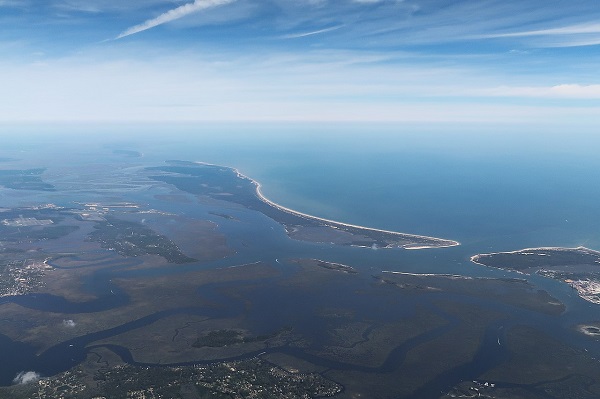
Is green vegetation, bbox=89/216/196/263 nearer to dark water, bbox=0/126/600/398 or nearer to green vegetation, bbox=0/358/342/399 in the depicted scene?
dark water, bbox=0/126/600/398

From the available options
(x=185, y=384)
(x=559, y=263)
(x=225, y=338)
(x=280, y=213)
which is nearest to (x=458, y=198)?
(x=559, y=263)

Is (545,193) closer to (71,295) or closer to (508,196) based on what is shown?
(508,196)

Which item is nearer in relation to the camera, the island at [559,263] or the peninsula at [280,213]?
the island at [559,263]

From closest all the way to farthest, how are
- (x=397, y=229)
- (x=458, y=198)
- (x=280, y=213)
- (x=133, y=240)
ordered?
1. (x=133, y=240)
2. (x=397, y=229)
3. (x=280, y=213)
4. (x=458, y=198)

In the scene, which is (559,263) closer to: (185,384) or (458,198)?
(458,198)

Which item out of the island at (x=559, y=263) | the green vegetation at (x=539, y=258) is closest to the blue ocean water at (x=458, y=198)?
the green vegetation at (x=539, y=258)

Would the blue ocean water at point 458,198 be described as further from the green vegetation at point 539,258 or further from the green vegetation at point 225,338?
the green vegetation at point 225,338
